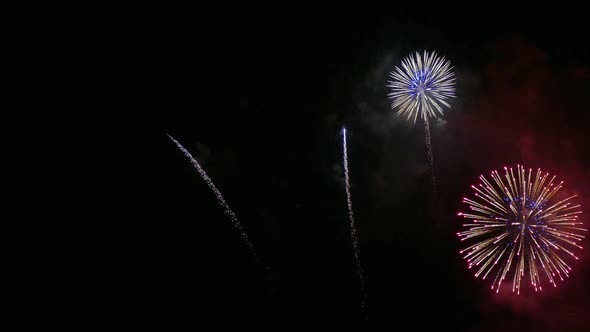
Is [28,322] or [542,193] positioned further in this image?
[28,322]

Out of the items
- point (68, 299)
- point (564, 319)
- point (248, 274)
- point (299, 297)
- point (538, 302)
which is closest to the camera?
point (564, 319)

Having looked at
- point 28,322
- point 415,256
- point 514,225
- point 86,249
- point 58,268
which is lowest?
point 28,322

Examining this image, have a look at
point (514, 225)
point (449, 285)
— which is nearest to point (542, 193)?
point (514, 225)

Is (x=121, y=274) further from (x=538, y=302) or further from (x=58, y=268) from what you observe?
(x=538, y=302)

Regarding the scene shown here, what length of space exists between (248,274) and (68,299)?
57.2ft

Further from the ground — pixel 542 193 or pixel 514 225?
pixel 542 193

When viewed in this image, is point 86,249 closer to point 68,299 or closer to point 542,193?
point 68,299

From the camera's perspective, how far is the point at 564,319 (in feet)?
83.7

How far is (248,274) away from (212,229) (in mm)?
6386

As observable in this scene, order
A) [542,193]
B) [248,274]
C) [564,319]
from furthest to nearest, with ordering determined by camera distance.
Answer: [248,274]
[564,319]
[542,193]

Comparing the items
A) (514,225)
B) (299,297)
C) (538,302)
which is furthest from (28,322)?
(538,302)

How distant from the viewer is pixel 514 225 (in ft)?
45.1

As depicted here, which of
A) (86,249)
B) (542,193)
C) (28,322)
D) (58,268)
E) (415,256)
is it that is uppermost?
(415,256)

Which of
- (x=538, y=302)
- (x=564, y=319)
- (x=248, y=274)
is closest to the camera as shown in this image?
(x=564, y=319)
